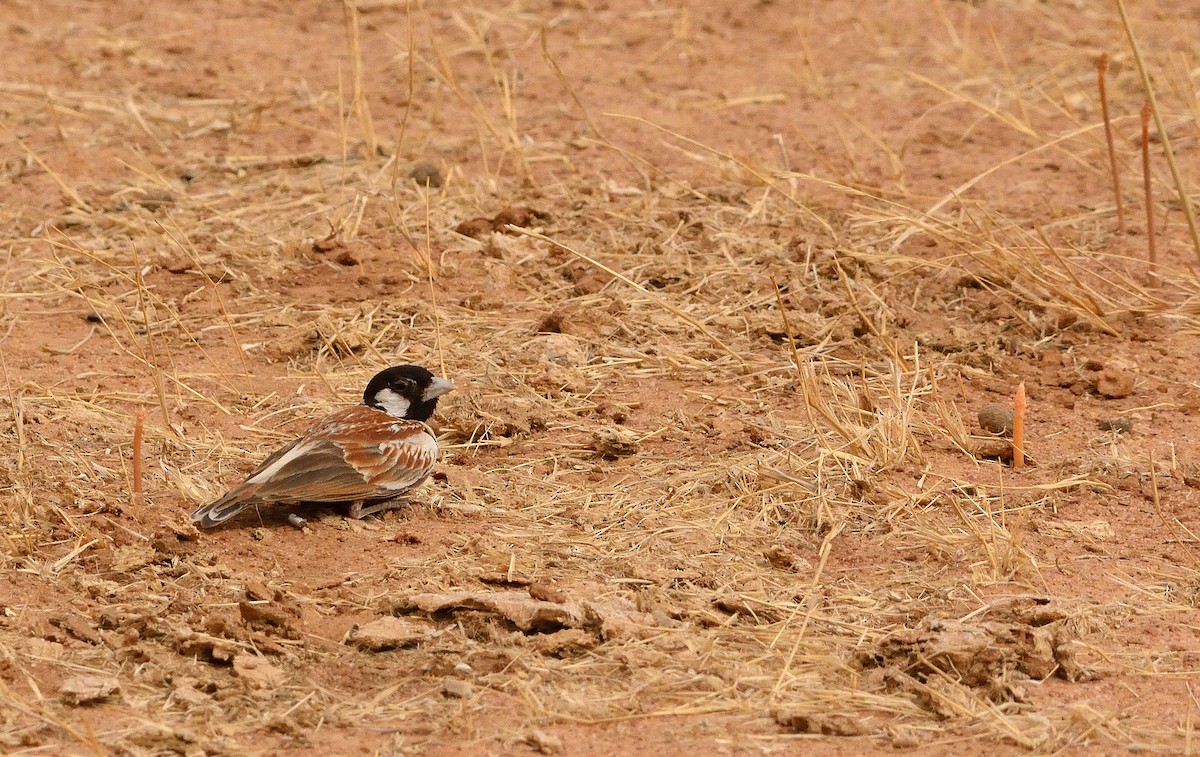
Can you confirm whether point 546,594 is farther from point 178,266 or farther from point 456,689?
point 178,266

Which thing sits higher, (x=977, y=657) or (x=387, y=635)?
(x=977, y=657)

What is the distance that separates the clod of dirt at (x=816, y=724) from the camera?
13.9 feet

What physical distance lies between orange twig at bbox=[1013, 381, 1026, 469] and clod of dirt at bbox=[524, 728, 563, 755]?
2.56 metres

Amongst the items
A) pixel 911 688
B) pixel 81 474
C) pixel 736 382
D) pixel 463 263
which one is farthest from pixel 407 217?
pixel 911 688

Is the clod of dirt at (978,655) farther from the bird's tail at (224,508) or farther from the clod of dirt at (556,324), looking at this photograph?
the clod of dirt at (556,324)

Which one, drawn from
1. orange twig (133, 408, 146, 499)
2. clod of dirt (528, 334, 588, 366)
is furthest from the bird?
clod of dirt (528, 334, 588, 366)

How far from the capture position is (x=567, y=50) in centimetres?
1109

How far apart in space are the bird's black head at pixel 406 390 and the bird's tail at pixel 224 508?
773 mm

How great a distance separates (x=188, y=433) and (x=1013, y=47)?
710cm

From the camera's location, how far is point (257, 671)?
14.7 ft

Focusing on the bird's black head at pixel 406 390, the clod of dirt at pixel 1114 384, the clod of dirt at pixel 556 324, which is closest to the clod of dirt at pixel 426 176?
the clod of dirt at pixel 556 324

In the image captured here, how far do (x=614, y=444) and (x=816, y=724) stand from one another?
2.07 meters

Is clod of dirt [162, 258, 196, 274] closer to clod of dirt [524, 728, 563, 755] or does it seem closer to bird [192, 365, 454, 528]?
bird [192, 365, 454, 528]

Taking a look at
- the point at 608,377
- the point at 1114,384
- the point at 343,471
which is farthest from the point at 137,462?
the point at 1114,384
